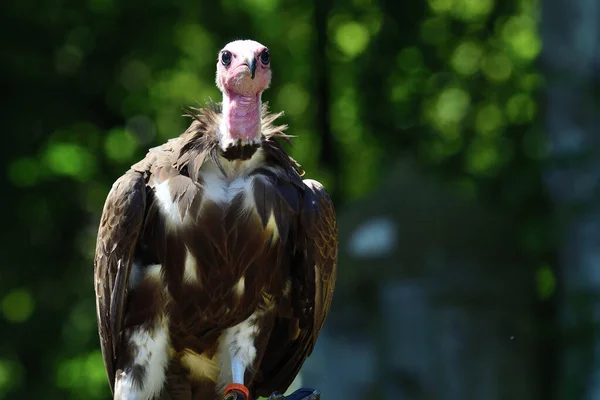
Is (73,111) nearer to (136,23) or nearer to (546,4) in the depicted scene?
(136,23)

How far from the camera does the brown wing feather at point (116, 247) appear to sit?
4137mm

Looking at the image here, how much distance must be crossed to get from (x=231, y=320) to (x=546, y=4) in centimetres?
562

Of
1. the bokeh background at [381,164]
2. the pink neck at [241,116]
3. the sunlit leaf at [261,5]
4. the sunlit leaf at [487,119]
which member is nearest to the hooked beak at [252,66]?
the pink neck at [241,116]

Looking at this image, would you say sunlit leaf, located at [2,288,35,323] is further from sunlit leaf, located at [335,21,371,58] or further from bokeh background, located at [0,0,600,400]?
sunlit leaf, located at [335,21,371,58]

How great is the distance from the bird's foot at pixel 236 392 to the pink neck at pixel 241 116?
3.35 feet

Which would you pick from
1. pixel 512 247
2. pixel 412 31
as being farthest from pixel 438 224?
pixel 412 31

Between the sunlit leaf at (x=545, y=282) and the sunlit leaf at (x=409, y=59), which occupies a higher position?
the sunlit leaf at (x=409, y=59)

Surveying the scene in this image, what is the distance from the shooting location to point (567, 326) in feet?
27.8

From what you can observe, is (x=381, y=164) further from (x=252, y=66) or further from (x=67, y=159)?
(x=252, y=66)

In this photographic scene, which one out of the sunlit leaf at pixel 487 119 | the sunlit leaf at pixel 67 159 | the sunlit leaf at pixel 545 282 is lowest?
the sunlit leaf at pixel 545 282

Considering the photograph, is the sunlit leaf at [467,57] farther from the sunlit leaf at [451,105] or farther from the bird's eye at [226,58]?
the bird's eye at [226,58]

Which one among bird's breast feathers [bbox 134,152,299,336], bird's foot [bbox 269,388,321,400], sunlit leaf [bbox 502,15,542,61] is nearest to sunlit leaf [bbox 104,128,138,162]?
sunlit leaf [bbox 502,15,542,61]

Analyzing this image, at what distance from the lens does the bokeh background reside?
8492mm

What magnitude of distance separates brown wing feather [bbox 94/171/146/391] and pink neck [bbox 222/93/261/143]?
43 cm
